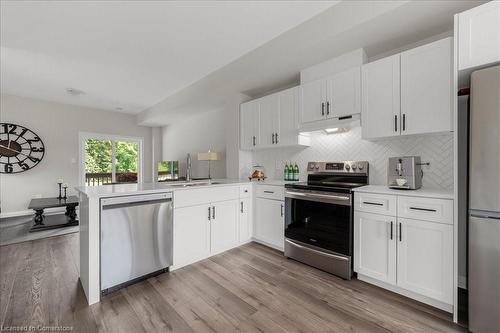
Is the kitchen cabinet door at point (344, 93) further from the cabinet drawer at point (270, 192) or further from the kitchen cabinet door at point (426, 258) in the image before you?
the kitchen cabinet door at point (426, 258)

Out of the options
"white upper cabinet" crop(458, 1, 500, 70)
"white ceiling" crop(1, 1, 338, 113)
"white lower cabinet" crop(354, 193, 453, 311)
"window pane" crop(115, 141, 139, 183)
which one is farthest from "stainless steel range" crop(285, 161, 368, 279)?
"window pane" crop(115, 141, 139, 183)

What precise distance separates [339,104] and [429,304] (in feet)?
6.70

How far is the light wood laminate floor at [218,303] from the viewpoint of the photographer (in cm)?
163

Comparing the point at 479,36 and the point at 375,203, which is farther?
the point at 375,203

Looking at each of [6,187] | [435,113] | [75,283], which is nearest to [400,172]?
[435,113]

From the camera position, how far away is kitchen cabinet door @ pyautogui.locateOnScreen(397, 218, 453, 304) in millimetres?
1725

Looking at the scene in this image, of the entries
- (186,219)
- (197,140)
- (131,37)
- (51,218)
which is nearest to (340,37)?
(131,37)

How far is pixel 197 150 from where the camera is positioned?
5750 millimetres

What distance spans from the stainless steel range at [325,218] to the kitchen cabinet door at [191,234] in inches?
39.9

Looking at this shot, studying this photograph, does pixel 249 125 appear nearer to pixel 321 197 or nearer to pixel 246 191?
pixel 246 191

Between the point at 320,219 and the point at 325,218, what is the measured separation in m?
0.07

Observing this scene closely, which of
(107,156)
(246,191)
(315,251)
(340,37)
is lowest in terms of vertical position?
(315,251)

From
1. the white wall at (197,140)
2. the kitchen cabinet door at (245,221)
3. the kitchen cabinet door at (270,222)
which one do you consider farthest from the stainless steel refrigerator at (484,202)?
the white wall at (197,140)

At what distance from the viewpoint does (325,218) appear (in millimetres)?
2449
